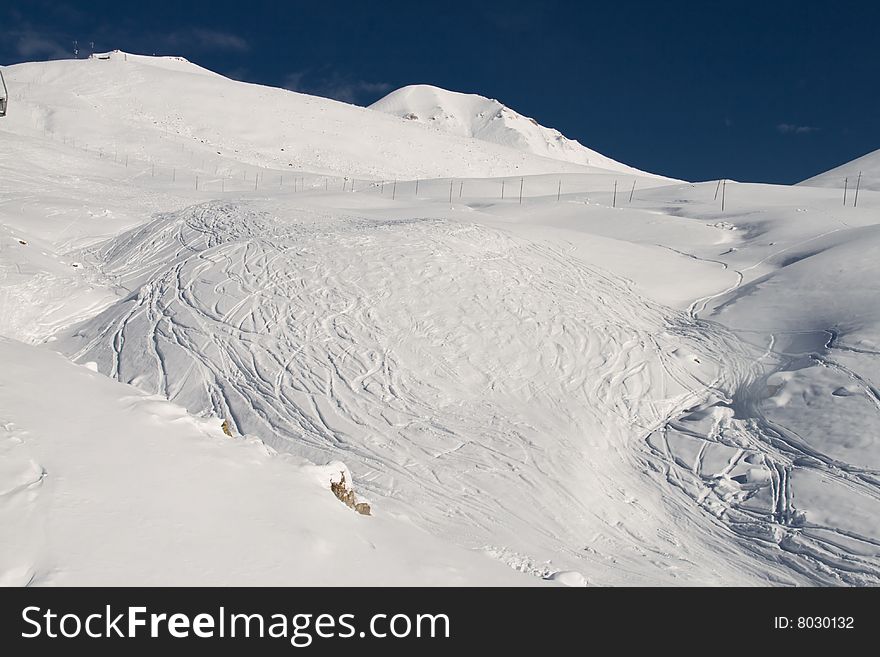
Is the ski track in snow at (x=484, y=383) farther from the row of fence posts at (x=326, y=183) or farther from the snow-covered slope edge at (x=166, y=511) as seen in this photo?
the row of fence posts at (x=326, y=183)

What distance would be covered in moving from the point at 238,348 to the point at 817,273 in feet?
49.6

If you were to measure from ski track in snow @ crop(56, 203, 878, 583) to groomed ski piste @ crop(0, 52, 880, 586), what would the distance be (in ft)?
0.21

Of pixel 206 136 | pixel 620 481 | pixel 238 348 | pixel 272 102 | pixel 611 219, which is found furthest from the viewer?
pixel 272 102

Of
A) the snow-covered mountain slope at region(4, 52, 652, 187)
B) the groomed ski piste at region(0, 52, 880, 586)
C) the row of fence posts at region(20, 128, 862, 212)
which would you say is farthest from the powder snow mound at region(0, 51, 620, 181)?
the groomed ski piste at region(0, 52, 880, 586)

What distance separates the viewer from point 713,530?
414 inches

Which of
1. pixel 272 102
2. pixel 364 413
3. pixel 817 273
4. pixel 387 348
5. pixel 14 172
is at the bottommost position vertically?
pixel 364 413

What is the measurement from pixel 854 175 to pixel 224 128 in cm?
5172

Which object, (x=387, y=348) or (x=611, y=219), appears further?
(x=611, y=219)

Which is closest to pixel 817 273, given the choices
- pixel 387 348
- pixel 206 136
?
pixel 387 348

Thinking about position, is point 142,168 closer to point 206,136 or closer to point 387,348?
point 206,136

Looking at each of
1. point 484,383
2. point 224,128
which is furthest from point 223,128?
point 484,383

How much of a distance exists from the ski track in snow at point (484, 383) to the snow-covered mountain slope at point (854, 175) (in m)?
30.9

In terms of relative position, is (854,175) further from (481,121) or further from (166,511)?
(481,121)

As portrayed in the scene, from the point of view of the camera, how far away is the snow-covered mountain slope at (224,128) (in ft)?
166
